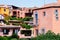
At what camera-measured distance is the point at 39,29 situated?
40.0 meters

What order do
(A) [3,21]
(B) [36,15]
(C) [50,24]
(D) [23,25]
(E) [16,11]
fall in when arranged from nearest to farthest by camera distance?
(C) [50,24] < (B) [36,15] < (D) [23,25] < (A) [3,21] < (E) [16,11]

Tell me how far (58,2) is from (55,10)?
1.77m

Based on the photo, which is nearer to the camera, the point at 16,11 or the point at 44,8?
the point at 44,8

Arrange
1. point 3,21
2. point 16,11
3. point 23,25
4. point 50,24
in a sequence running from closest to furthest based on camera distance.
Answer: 1. point 50,24
2. point 23,25
3. point 3,21
4. point 16,11

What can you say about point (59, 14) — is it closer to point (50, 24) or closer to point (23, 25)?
point (50, 24)

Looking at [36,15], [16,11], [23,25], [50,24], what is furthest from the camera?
[16,11]

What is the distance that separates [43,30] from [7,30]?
13.3 m

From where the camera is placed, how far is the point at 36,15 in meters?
41.1

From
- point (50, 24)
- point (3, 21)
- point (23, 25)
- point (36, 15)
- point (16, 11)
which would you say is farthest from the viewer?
point (16, 11)

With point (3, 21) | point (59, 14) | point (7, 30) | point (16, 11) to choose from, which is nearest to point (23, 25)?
point (7, 30)

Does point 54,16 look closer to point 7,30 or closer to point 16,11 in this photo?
point 7,30

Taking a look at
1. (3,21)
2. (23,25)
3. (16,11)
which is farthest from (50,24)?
(16,11)

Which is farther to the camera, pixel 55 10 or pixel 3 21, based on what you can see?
pixel 3 21

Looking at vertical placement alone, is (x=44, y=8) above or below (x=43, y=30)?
above
